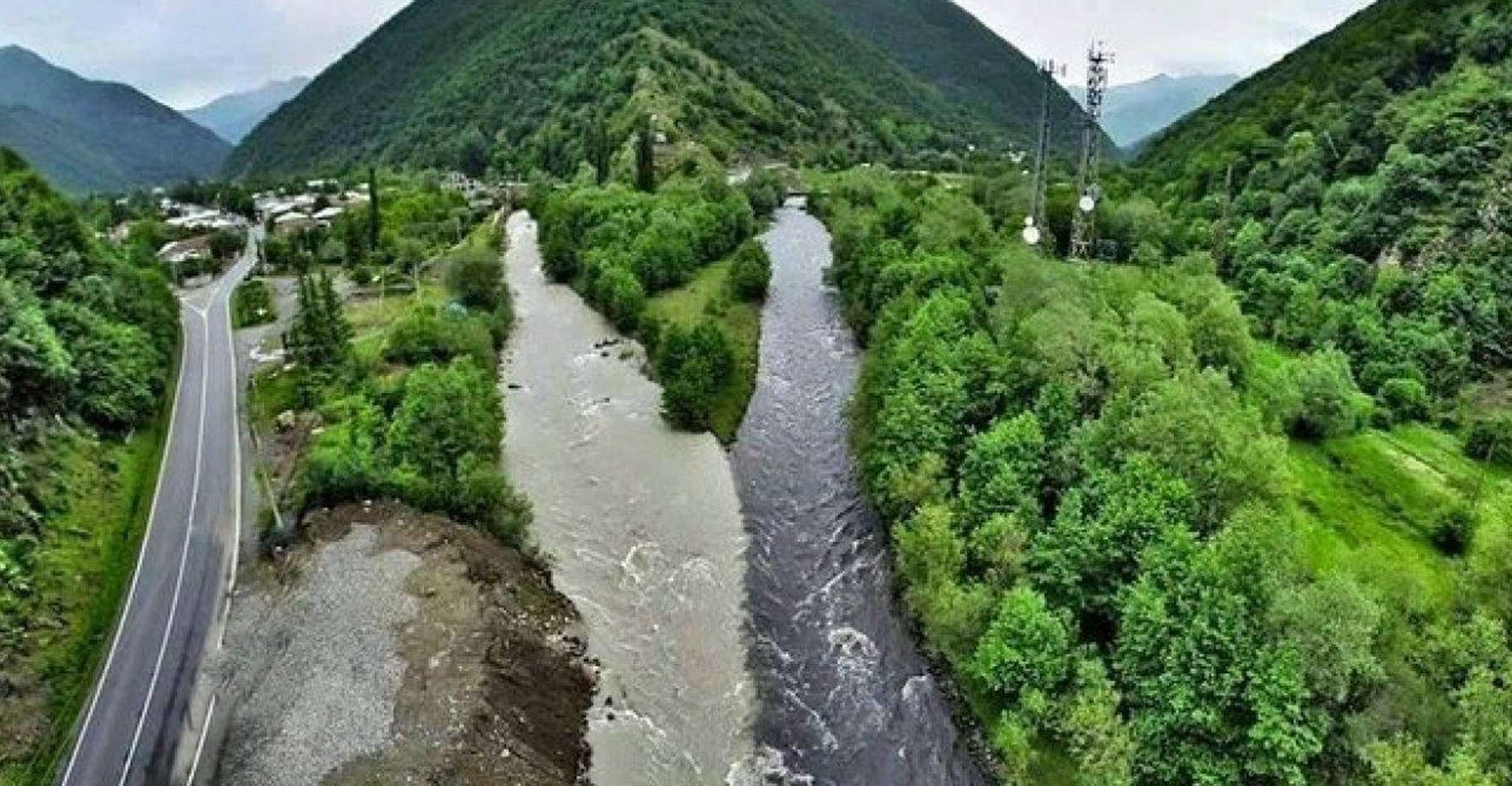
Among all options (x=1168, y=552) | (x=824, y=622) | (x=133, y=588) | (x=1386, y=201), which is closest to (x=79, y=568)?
(x=133, y=588)

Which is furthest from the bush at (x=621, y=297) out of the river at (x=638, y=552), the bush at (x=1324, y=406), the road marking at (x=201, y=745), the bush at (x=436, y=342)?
the road marking at (x=201, y=745)

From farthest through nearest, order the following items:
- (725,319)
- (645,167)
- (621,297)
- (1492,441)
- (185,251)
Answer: (645,167) < (185,251) < (621,297) < (725,319) < (1492,441)

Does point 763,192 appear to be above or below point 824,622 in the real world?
above

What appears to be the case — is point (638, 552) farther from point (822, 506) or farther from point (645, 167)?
point (645, 167)

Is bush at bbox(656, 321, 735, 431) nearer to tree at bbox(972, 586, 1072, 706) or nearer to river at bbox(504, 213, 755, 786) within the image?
river at bbox(504, 213, 755, 786)

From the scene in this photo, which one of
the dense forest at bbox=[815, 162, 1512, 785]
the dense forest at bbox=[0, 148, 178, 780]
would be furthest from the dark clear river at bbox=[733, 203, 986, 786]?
the dense forest at bbox=[0, 148, 178, 780]

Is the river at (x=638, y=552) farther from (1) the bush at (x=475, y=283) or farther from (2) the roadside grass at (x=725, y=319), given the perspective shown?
(1) the bush at (x=475, y=283)

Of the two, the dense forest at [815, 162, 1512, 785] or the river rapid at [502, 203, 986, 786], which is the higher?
the dense forest at [815, 162, 1512, 785]
